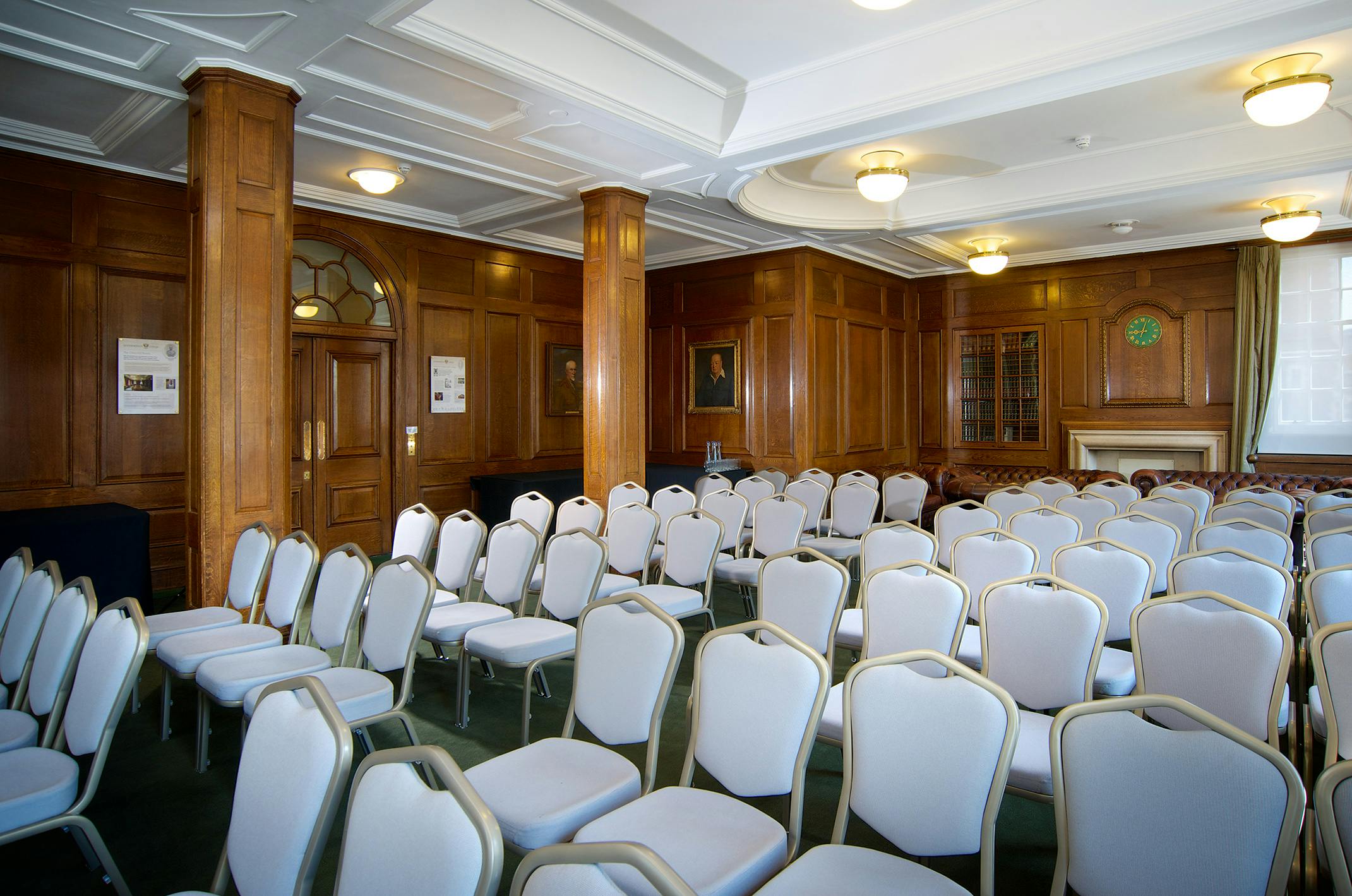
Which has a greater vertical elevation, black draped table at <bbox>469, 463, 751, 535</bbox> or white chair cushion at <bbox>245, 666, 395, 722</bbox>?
black draped table at <bbox>469, 463, 751, 535</bbox>

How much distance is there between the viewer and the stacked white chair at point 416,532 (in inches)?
173

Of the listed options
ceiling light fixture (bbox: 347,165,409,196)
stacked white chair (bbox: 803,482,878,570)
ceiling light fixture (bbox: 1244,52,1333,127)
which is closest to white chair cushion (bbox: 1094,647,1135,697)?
stacked white chair (bbox: 803,482,878,570)

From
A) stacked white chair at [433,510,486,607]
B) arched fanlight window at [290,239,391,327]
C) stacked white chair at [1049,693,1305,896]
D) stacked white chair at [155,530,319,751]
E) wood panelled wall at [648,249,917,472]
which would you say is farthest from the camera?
wood panelled wall at [648,249,917,472]

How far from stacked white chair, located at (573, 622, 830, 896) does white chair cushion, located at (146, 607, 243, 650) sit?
2523 millimetres

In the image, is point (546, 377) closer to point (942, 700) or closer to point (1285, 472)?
point (942, 700)

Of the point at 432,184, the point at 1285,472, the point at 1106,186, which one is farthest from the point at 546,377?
the point at 1285,472

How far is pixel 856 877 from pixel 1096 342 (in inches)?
385

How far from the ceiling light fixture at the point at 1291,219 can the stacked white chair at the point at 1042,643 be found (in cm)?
680

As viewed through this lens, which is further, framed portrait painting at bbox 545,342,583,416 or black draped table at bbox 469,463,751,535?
framed portrait painting at bbox 545,342,583,416

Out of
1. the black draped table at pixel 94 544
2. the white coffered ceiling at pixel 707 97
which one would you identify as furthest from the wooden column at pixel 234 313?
the black draped table at pixel 94 544

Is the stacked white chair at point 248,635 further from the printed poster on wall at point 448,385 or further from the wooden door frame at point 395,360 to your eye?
the printed poster on wall at point 448,385

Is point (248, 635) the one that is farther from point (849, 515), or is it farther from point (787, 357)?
point (787, 357)

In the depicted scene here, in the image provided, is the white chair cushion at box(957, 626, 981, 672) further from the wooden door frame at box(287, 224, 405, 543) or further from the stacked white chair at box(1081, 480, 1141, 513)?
the wooden door frame at box(287, 224, 405, 543)

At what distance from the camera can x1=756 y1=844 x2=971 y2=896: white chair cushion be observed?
1.62m
